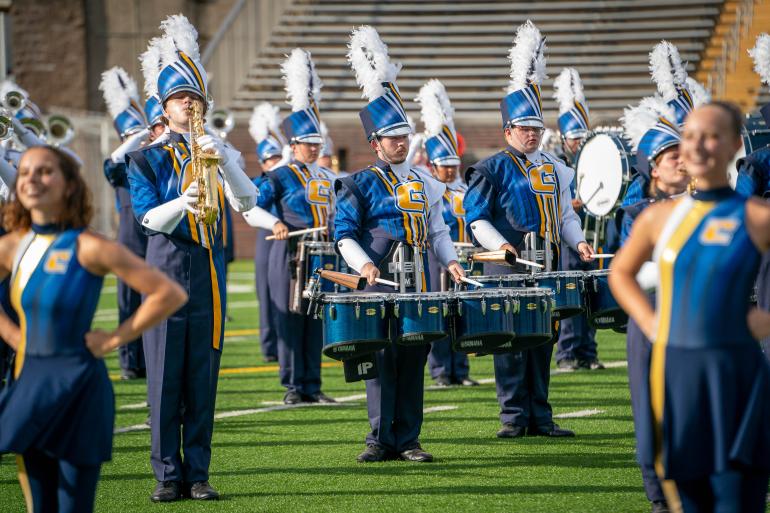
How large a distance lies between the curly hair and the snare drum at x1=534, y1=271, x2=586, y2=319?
3.64 meters

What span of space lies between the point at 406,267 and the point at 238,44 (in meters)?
20.7

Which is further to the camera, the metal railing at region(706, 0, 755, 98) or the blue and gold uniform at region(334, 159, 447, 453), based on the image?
the metal railing at region(706, 0, 755, 98)

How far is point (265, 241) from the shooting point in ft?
38.2

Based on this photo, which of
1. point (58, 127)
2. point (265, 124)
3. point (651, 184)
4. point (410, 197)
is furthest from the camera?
point (265, 124)

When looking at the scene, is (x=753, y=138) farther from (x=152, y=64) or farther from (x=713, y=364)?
(x=713, y=364)

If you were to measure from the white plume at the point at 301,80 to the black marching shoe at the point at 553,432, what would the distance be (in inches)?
139

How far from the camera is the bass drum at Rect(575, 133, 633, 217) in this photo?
9.83 meters

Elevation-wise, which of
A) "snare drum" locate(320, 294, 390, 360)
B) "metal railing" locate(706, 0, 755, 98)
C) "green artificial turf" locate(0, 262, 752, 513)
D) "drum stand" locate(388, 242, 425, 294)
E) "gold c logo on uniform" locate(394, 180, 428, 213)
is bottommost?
"green artificial turf" locate(0, 262, 752, 513)

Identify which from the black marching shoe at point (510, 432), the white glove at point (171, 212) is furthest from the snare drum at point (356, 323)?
the black marching shoe at point (510, 432)

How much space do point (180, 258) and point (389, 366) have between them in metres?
1.49

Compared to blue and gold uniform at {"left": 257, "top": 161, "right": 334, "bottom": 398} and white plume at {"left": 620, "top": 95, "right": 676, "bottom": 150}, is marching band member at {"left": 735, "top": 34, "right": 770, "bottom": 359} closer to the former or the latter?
white plume at {"left": 620, "top": 95, "right": 676, "bottom": 150}

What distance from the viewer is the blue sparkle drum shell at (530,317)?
6.96 m

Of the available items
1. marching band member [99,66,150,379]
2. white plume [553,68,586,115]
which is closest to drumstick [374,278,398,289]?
marching band member [99,66,150,379]

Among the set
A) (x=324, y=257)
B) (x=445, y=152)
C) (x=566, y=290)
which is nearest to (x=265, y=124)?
(x=445, y=152)
